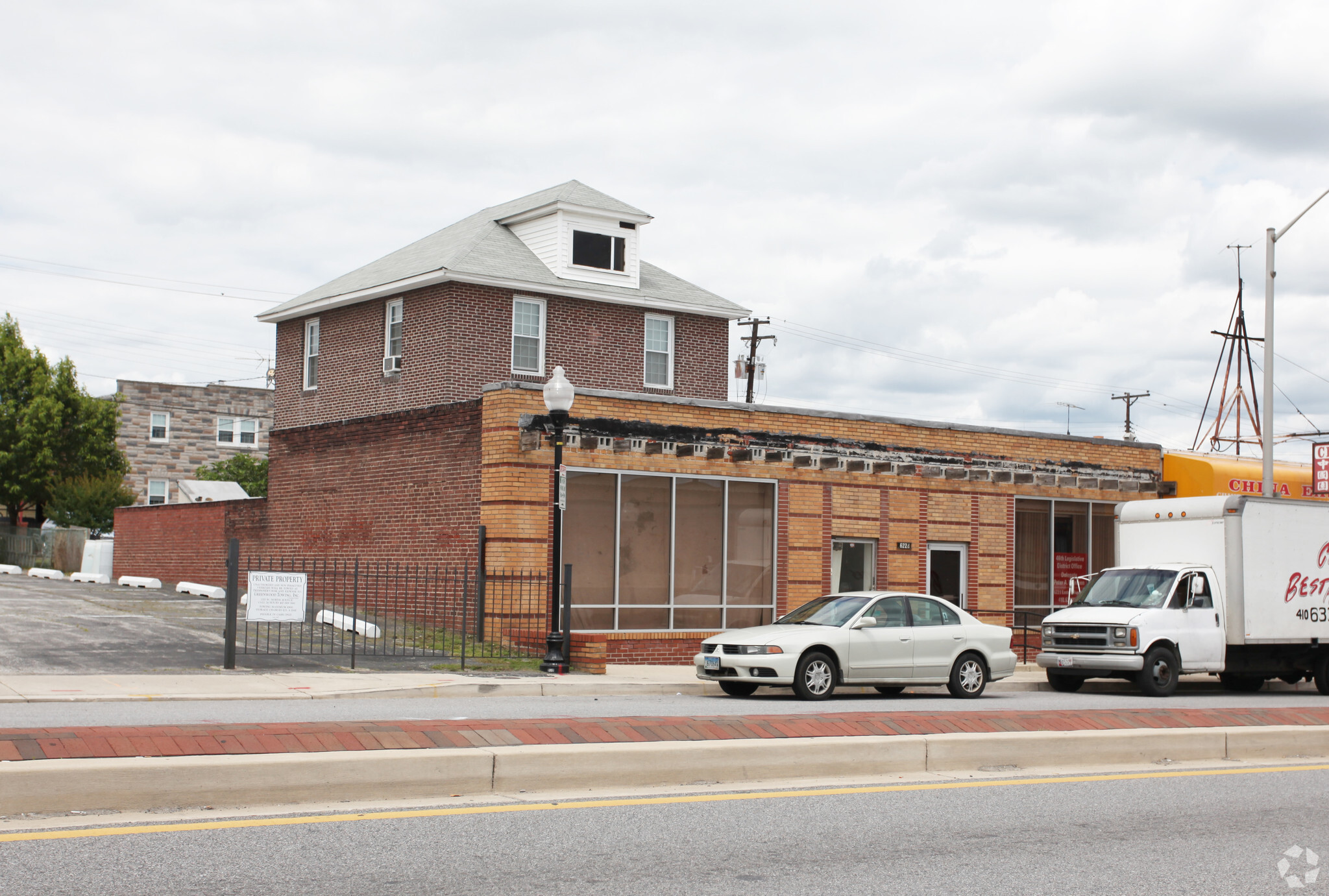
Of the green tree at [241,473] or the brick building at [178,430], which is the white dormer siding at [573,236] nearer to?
the green tree at [241,473]

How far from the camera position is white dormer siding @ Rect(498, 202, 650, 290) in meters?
30.4

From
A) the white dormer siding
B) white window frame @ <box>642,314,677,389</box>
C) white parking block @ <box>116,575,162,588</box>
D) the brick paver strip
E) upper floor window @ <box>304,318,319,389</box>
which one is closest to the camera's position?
Answer: the brick paver strip

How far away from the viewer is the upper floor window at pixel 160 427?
2057 inches

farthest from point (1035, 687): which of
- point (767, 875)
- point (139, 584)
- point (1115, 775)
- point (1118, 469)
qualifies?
point (139, 584)

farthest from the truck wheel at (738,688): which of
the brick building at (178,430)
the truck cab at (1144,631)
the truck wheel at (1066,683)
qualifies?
the brick building at (178,430)

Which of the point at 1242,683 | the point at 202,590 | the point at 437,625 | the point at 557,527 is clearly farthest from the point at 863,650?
the point at 202,590

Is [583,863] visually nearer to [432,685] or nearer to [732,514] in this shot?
[432,685]

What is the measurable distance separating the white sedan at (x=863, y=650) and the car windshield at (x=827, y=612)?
0.02m

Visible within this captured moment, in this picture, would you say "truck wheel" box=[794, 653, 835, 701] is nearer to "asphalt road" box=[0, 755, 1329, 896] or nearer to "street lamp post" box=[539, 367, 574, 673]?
"street lamp post" box=[539, 367, 574, 673]

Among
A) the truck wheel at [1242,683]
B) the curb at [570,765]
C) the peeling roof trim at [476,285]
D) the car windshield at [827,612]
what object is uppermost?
the peeling roof trim at [476,285]

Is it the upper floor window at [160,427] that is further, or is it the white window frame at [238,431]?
the white window frame at [238,431]

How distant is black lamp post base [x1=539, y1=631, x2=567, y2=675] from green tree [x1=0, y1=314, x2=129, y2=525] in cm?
3119

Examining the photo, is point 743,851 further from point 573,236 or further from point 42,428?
point 42,428

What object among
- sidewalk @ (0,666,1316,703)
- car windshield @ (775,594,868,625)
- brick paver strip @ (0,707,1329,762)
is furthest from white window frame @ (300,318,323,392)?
brick paver strip @ (0,707,1329,762)
